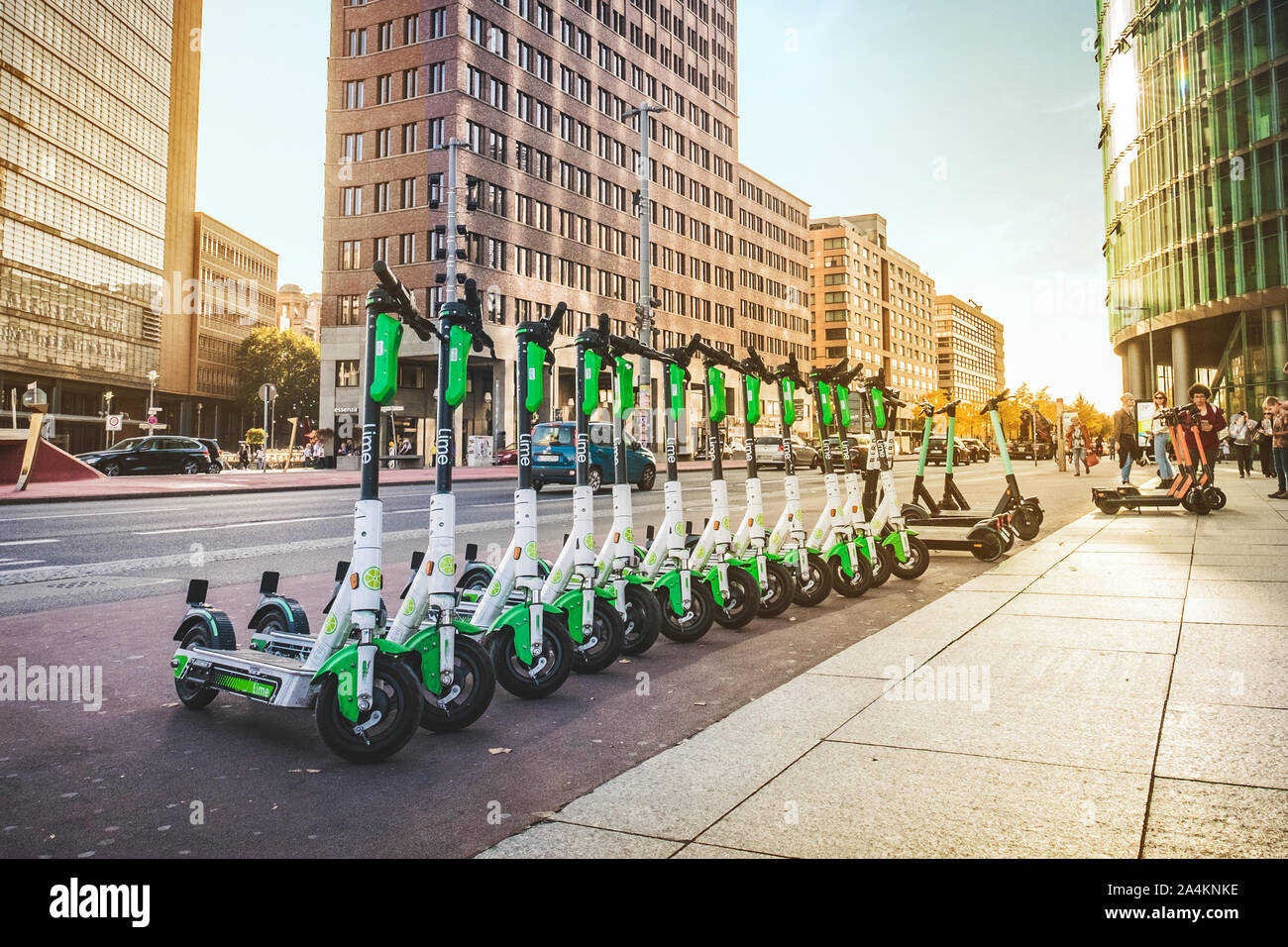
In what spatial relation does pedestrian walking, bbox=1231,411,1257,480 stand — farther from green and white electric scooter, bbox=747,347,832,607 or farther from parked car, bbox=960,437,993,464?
green and white electric scooter, bbox=747,347,832,607

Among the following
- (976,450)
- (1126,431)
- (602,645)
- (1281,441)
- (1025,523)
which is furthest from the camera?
(976,450)

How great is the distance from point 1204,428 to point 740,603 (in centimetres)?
1361

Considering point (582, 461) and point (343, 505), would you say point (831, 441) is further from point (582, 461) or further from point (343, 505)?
point (343, 505)

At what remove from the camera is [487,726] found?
396 cm

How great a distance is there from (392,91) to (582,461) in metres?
51.7

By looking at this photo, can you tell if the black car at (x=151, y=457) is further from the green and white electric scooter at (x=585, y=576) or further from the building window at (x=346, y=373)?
the green and white electric scooter at (x=585, y=576)

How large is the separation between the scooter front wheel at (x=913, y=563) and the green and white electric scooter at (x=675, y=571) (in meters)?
3.14

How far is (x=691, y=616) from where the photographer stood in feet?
18.7

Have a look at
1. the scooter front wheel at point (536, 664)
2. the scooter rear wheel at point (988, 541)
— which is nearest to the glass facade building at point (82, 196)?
the scooter rear wheel at point (988, 541)

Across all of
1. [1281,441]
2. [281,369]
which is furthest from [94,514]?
[281,369]

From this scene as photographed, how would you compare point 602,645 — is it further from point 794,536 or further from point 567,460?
point 567,460

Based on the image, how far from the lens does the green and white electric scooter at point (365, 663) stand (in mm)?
3387
